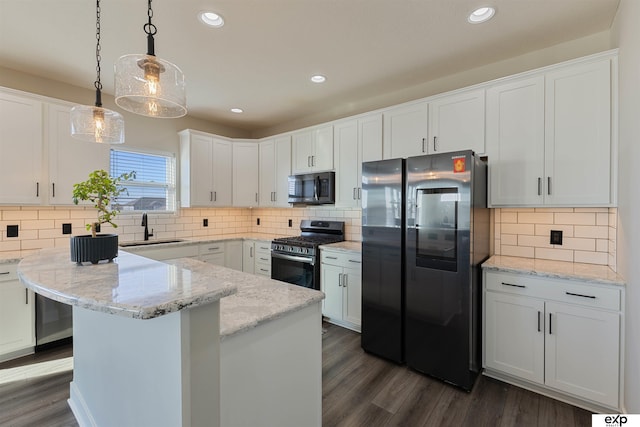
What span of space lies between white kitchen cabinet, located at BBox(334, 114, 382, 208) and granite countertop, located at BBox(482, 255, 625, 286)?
1.60m

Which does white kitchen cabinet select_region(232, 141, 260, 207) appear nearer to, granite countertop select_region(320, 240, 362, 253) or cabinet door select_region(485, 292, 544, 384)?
granite countertop select_region(320, 240, 362, 253)

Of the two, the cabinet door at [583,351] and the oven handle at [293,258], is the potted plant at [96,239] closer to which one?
the oven handle at [293,258]

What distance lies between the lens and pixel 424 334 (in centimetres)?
240

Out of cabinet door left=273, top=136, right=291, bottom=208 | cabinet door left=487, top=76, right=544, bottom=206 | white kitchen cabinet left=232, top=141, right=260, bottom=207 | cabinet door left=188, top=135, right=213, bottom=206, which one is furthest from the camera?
white kitchen cabinet left=232, top=141, right=260, bottom=207

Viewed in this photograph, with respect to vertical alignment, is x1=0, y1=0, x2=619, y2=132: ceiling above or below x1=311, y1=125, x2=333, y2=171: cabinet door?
above

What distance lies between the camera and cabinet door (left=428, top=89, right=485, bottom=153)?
2.60m

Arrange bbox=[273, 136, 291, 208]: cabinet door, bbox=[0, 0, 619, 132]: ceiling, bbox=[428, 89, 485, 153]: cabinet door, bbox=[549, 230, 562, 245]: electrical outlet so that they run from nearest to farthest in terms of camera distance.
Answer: bbox=[0, 0, 619, 132]: ceiling → bbox=[549, 230, 562, 245]: electrical outlet → bbox=[428, 89, 485, 153]: cabinet door → bbox=[273, 136, 291, 208]: cabinet door

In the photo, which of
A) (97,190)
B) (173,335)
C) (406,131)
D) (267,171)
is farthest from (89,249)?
(267,171)

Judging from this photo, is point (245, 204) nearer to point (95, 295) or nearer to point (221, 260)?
point (221, 260)

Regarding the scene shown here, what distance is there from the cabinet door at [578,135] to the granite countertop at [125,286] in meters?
2.58

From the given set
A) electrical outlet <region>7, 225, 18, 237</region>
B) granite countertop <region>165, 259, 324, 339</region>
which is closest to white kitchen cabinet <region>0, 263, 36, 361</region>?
electrical outlet <region>7, 225, 18, 237</region>

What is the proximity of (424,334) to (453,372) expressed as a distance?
326 millimetres

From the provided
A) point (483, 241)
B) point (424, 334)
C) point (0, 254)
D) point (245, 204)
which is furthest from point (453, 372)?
point (0, 254)

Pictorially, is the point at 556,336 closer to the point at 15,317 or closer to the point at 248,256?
the point at 248,256
